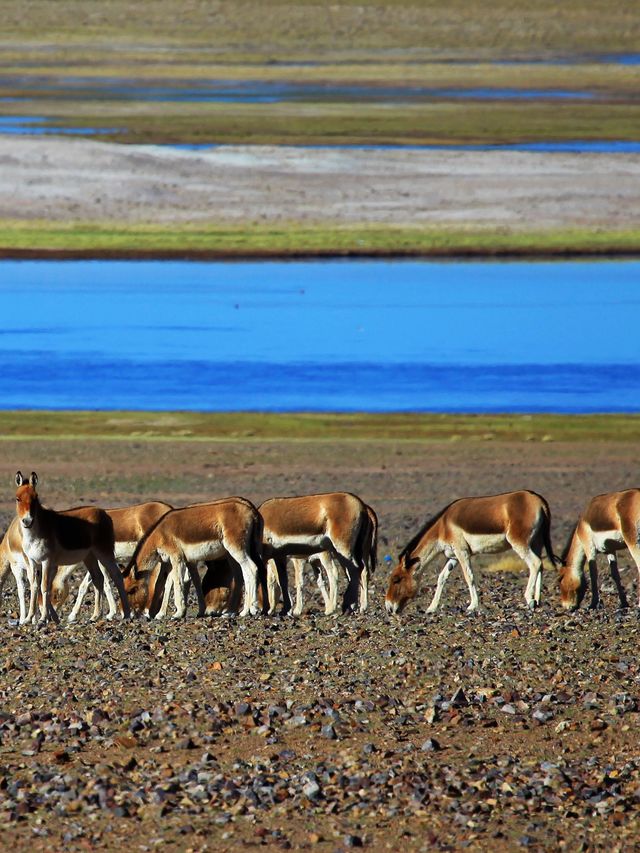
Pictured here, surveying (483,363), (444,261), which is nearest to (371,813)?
(483,363)

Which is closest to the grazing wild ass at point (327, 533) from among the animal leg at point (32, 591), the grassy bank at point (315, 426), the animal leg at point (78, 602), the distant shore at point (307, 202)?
the animal leg at point (78, 602)

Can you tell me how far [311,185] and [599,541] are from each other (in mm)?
42331

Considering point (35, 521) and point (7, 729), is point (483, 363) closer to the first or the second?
point (35, 521)

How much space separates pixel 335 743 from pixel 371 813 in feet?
3.94

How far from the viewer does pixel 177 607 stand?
15.9m

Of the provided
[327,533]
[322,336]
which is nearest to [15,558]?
[327,533]

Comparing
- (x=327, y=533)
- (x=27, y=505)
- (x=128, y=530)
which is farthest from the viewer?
(x=128, y=530)

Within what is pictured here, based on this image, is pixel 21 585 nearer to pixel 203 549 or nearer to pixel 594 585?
pixel 203 549

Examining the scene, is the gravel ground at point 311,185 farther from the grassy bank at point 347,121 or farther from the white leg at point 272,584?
the white leg at point 272,584

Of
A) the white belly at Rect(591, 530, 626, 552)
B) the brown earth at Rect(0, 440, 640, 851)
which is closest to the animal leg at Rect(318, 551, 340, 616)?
the brown earth at Rect(0, 440, 640, 851)

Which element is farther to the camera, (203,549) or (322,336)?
(322,336)

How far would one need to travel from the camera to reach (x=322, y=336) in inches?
1522

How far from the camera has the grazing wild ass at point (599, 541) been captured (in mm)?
15930

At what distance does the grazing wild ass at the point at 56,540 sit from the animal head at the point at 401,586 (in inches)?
105
